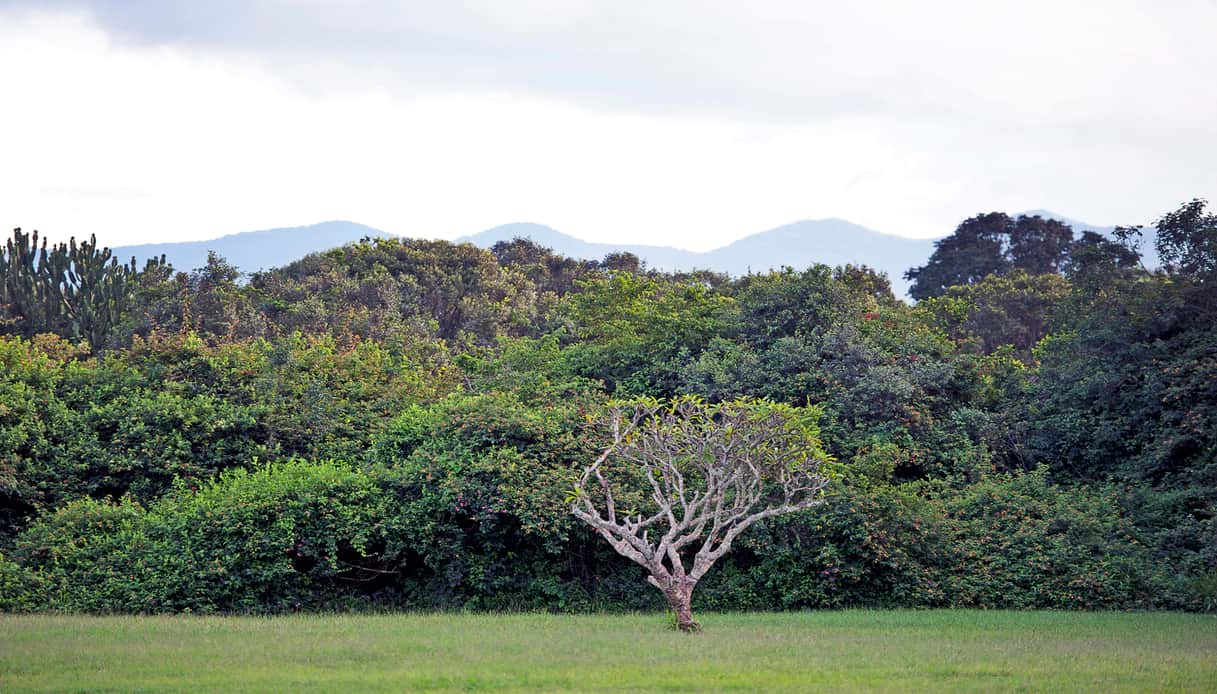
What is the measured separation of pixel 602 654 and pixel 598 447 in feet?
27.3

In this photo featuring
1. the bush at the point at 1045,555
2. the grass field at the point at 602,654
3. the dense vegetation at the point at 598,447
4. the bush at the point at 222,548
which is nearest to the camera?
the grass field at the point at 602,654

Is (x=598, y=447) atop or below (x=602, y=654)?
atop

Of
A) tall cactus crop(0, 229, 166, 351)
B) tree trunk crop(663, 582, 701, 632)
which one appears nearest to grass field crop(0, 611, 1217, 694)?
tree trunk crop(663, 582, 701, 632)

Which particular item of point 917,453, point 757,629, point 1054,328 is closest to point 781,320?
point 917,453

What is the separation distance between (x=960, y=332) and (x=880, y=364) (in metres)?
14.7

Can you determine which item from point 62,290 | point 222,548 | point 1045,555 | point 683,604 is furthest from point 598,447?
point 62,290

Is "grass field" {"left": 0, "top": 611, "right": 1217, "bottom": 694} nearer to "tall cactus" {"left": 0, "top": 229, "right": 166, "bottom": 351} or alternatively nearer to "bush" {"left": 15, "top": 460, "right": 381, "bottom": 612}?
"bush" {"left": 15, "top": 460, "right": 381, "bottom": 612}

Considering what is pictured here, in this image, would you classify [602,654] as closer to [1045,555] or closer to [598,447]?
[598,447]

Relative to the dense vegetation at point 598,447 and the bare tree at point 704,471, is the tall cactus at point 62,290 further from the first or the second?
the bare tree at point 704,471

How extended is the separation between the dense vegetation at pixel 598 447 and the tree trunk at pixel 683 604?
453 centimetres

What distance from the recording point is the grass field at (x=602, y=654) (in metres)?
11.9

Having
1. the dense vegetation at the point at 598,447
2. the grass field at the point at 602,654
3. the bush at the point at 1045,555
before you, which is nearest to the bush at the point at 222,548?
the dense vegetation at the point at 598,447

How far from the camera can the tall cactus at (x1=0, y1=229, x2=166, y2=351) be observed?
3772 cm

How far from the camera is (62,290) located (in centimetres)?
3866
